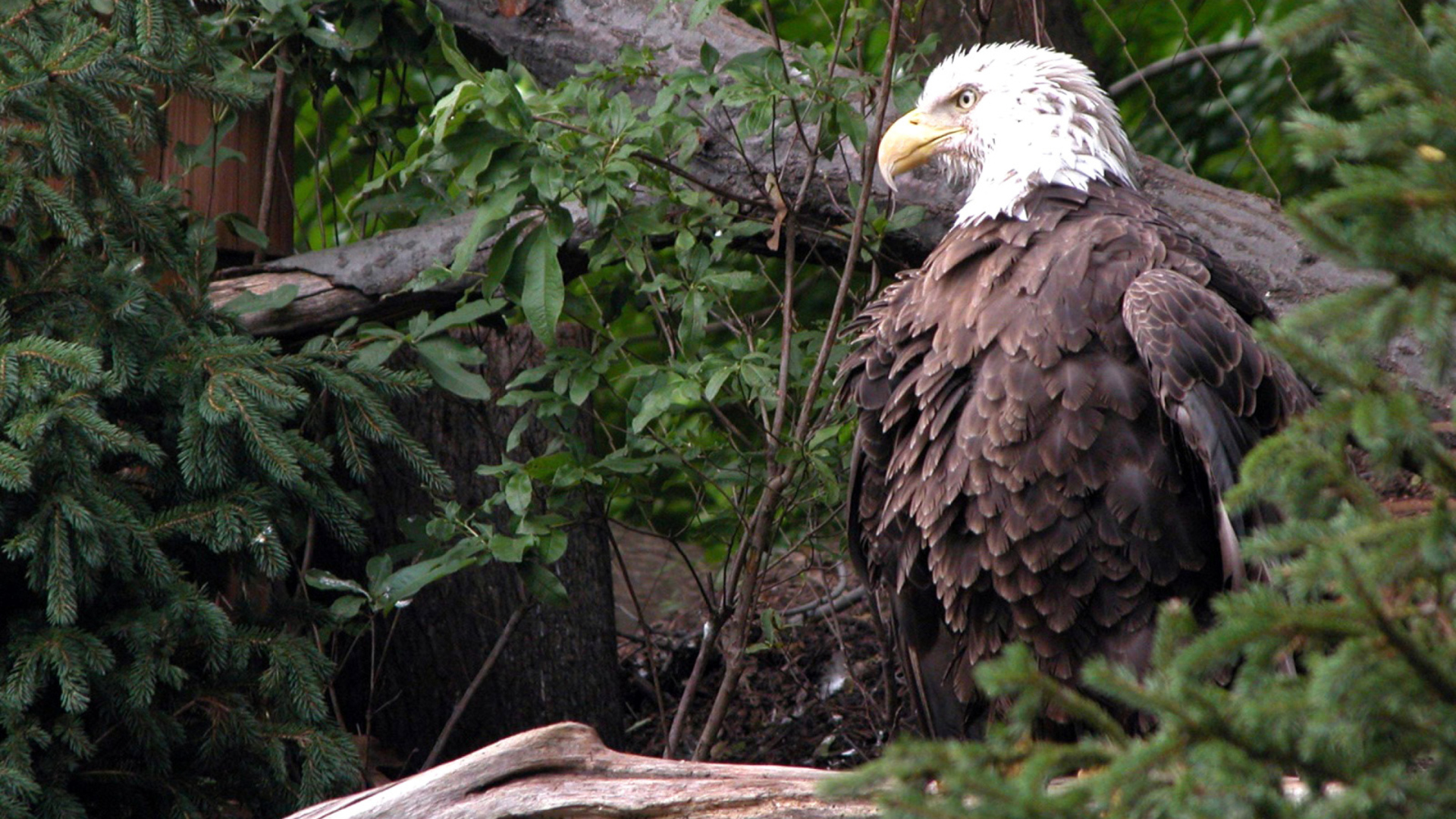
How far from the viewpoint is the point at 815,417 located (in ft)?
12.1

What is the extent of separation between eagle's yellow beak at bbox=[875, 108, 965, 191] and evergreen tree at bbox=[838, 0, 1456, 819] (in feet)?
6.53

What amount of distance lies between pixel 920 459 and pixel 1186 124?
233 cm

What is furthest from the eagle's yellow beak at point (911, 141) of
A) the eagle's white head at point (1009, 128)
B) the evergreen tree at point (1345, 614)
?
the evergreen tree at point (1345, 614)

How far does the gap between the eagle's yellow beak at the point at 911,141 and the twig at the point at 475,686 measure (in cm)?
149

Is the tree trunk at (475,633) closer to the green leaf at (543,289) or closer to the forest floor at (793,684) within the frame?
the forest floor at (793,684)

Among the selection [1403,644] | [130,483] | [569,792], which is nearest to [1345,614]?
[1403,644]

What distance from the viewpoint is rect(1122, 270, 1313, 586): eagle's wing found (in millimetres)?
2406

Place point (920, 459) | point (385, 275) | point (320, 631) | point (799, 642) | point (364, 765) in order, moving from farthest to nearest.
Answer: point (799, 642) < point (385, 275) < point (364, 765) < point (320, 631) < point (920, 459)

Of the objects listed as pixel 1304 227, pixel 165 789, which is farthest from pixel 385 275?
pixel 1304 227

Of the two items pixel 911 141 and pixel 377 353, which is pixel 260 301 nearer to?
pixel 377 353

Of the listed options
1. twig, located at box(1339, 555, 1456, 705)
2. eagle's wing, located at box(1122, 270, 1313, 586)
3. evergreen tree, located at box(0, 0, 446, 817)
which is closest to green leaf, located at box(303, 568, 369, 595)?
evergreen tree, located at box(0, 0, 446, 817)

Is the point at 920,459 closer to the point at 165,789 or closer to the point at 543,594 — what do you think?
the point at 543,594

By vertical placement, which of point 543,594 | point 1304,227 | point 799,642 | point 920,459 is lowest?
point 799,642

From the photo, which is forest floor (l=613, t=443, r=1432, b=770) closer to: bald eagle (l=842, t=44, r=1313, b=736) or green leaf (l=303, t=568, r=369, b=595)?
bald eagle (l=842, t=44, r=1313, b=736)
